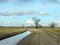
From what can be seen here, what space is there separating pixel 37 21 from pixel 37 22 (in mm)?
1474

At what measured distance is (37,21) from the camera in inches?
6683

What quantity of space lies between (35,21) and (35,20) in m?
1.17

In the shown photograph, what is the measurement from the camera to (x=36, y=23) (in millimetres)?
166625

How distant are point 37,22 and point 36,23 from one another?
219cm

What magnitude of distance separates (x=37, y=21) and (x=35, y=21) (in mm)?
2667

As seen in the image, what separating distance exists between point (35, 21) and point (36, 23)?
6.48ft

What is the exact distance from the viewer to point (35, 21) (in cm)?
16762

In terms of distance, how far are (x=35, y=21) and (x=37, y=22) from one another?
6.41ft

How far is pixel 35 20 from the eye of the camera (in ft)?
553

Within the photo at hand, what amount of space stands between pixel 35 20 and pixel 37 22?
7.18 ft

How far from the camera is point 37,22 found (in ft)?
553
